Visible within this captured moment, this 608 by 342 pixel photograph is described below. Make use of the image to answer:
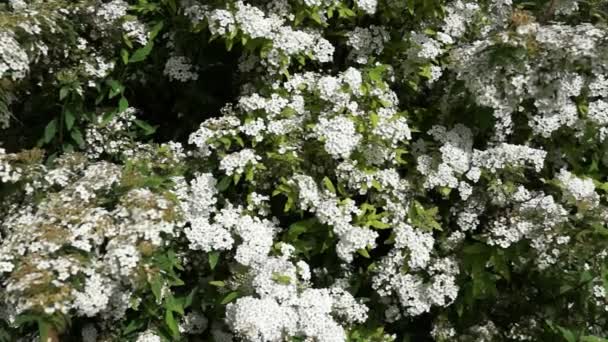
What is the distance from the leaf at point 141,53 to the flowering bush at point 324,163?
2cm

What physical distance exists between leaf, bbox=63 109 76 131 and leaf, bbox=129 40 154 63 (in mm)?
489

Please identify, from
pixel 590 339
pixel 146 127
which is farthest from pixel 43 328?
pixel 590 339

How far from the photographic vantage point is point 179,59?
15.2ft

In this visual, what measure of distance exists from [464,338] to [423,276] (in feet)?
1.52

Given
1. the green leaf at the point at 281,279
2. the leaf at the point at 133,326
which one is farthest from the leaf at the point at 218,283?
the leaf at the point at 133,326

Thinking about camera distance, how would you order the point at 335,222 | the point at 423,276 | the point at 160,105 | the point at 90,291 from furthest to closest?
the point at 160,105 → the point at 423,276 → the point at 335,222 → the point at 90,291

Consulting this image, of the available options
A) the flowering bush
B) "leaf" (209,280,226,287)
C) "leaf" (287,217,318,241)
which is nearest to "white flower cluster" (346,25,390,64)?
the flowering bush

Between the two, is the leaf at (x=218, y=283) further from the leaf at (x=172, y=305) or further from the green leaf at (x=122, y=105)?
the green leaf at (x=122, y=105)

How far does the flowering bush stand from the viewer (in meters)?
3.96

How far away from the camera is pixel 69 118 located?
4.31 meters

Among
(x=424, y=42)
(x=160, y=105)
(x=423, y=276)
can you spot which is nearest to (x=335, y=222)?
(x=423, y=276)

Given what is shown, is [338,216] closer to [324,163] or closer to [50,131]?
[324,163]

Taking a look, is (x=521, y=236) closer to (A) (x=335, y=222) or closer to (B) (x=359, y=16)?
(A) (x=335, y=222)

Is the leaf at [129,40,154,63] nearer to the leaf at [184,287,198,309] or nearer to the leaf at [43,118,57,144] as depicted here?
the leaf at [43,118,57,144]
